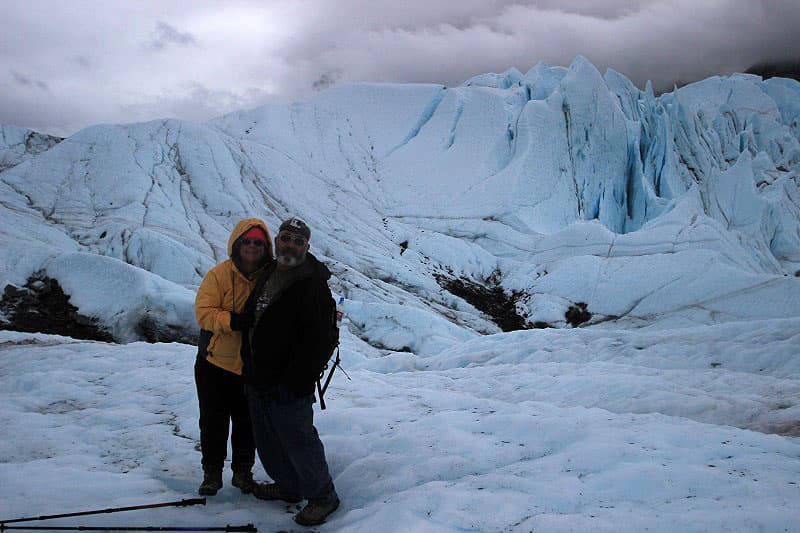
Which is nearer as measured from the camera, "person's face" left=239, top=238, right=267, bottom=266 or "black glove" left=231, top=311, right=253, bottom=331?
"black glove" left=231, top=311, right=253, bottom=331

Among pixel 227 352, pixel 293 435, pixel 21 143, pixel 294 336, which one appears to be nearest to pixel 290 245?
pixel 294 336

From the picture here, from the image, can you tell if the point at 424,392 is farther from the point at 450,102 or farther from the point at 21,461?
the point at 450,102

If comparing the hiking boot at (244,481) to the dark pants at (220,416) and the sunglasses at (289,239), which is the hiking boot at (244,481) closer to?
the dark pants at (220,416)

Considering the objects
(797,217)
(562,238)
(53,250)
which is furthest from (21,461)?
(797,217)

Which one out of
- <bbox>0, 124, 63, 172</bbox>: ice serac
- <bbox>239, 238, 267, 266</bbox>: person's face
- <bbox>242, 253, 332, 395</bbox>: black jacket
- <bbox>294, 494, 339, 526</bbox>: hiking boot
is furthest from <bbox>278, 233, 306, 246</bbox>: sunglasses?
<bbox>0, 124, 63, 172</bbox>: ice serac

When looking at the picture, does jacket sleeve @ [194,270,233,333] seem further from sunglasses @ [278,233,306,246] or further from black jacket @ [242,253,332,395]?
sunglasses @ [278,233,306,246]

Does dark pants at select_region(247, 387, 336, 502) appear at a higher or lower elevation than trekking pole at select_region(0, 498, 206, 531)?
higher

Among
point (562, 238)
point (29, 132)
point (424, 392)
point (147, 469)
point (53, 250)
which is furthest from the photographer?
point (29, 132)

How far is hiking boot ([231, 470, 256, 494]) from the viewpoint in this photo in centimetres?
403

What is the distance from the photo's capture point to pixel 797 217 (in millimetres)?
38156

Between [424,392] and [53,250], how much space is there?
15.0m

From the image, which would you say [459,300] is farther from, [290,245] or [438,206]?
[290,245]

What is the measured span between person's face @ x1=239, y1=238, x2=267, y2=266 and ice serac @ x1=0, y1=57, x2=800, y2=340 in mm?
10866

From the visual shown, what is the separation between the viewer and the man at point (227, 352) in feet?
12.2
